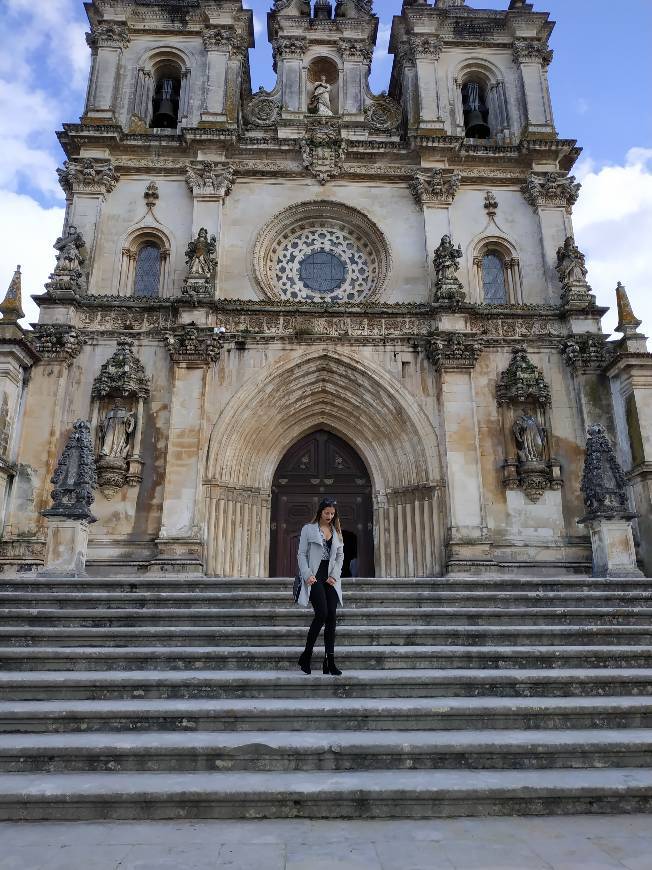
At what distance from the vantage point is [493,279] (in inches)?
674

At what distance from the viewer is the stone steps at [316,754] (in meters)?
4.83

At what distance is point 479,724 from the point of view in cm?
548

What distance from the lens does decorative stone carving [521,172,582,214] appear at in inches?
679

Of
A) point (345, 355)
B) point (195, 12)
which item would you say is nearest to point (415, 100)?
point (195, 12)

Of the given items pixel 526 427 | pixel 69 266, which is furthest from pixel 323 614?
pixel 69 266

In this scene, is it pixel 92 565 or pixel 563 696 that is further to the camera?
pixel 92 565

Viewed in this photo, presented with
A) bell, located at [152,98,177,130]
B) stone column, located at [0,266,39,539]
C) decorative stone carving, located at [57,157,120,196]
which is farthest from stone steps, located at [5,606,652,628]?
bell, located at [152,98,177,130]

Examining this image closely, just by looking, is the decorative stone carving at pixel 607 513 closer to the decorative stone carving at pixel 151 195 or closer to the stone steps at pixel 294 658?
the stone steps at pixel 294 658

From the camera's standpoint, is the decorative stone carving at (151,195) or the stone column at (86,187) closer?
the stone column at (86,187)

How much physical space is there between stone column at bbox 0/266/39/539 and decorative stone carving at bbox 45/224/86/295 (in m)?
1.14

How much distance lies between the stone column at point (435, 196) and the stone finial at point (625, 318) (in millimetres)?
4667

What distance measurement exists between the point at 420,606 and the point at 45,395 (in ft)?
33.3

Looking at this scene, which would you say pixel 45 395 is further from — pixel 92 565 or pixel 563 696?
pixel 563 696

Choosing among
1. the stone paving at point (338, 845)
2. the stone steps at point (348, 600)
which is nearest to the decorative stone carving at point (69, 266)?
the stone steps at point (348, 600)
